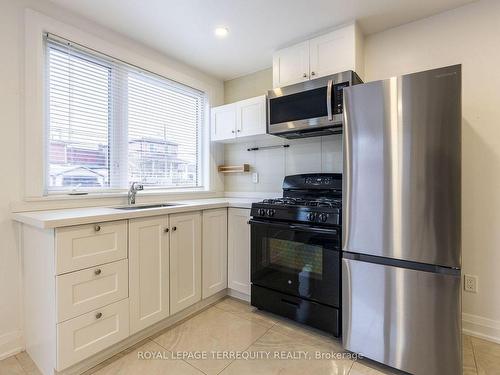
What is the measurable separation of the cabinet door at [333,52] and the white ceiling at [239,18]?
0.26 ft

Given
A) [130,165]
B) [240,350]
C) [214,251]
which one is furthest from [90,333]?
[130,165]

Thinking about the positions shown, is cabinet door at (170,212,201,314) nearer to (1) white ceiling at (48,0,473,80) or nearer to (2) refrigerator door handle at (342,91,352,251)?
(2) refrigerator door handle at (342,91,352,251)

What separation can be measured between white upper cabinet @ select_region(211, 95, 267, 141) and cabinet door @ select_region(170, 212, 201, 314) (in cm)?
100

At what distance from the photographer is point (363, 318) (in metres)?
1.60

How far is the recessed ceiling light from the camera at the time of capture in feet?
7.09

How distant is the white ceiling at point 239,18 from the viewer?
1862mm

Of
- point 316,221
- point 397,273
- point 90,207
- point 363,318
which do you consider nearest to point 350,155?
point 316,221

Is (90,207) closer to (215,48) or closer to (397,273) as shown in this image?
(215,48)

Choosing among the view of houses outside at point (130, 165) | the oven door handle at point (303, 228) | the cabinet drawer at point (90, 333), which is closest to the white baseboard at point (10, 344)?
the cabinet drawer at point (90, 333)

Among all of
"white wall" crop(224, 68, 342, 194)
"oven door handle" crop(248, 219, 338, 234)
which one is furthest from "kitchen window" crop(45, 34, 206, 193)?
"oven door handle" crop(248, 219, 338, 234)

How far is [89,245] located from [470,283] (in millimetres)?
2591

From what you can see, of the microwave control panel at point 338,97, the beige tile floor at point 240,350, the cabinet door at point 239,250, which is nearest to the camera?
the beige tile floor at point 240,350

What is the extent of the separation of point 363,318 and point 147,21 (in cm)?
263

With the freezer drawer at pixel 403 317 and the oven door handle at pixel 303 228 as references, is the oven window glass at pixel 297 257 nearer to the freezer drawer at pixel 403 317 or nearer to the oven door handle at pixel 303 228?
the oven door handle at pixel 303 228
